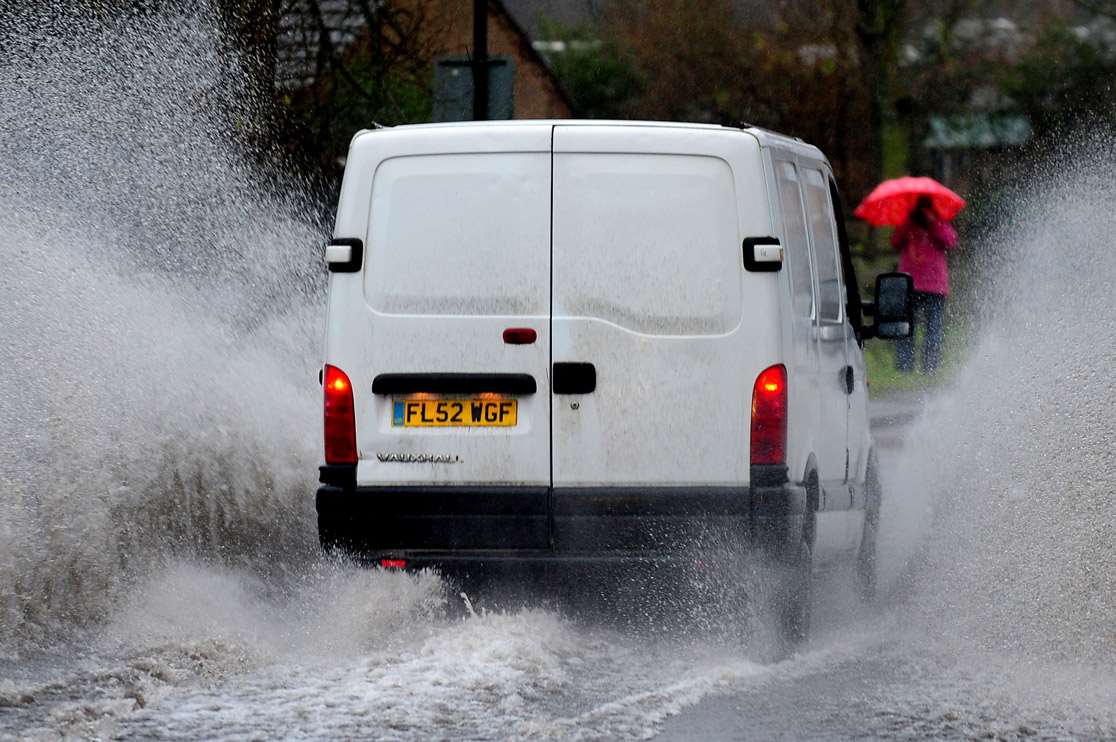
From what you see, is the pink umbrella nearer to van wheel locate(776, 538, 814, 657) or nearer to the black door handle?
van wheel locate(776, 538, 814, 657)

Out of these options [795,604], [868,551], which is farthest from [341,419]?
[868,551]

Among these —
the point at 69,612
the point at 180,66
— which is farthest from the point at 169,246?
the point at 69,612

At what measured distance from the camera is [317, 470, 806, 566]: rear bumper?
7.90 meters

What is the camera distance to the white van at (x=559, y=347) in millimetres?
7852

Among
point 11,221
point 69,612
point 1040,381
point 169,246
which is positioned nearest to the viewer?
point 69,612

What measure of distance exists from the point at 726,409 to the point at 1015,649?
1470 mm

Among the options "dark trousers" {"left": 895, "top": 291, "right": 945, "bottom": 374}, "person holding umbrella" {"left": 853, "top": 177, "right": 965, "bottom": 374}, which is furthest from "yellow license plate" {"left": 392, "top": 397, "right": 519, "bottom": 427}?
"dark trousers" {"left": 895, "top": 291, "right": 945, "bottom": 374}

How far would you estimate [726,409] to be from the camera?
7.89 meters

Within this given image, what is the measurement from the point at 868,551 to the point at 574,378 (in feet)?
8.95

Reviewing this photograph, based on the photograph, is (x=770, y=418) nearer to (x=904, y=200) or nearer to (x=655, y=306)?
(x=655, y=306)

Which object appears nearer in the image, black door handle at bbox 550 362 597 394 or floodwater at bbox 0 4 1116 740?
floodwater at bbox 0 4 1116 740

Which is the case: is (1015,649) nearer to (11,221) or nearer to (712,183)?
(712,183)

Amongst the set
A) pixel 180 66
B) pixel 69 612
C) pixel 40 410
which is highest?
pixel 180 66

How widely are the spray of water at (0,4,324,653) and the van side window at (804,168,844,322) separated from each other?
304cm
